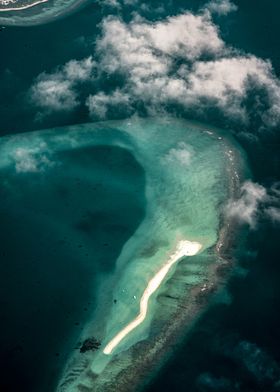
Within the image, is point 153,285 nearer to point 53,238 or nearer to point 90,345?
point 90,345

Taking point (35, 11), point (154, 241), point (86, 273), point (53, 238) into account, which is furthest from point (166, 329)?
point (35, 11)

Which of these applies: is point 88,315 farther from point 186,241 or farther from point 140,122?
point 140,122

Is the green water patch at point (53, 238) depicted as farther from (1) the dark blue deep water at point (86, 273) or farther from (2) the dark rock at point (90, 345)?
(2) the dark rock at point (90, 345)

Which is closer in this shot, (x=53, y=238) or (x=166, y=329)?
(x=166, y=329)

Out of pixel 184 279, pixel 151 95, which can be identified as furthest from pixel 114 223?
pixel 151 95

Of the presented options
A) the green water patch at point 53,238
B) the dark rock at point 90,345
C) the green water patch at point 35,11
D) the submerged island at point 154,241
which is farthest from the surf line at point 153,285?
the green water patch at point 35,11

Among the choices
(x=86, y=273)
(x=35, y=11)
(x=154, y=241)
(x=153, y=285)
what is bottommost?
(x=153, y=285)

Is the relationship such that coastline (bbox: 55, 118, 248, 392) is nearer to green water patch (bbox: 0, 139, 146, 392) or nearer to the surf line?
the surf line
